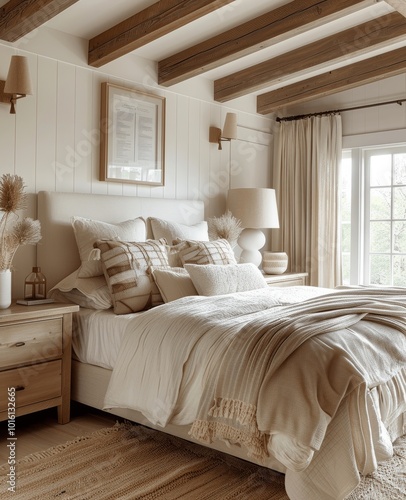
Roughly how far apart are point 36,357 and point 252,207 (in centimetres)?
251

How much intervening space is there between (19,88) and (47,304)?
4.25ft

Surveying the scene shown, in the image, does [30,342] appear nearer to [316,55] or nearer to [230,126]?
A: [230,126]

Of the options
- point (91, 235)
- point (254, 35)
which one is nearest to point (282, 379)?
point (91, 235)

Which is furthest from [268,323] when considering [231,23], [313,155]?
[313,155]

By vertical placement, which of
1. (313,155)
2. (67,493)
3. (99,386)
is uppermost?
(313,155)

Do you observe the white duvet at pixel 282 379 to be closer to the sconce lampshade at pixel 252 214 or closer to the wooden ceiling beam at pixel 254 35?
the wooden ceiling beam at pixel 254 35

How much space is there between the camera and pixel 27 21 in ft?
10.5

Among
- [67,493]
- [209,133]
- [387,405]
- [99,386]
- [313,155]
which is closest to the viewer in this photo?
[67,493]

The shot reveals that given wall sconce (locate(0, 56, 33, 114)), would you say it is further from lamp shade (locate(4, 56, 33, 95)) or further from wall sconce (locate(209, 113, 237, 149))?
wall sconce (locate(209, 113, 237, 149))

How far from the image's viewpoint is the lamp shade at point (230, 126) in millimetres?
4930

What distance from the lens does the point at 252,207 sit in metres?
4.91

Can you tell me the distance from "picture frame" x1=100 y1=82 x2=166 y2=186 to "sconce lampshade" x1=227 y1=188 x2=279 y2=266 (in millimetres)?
806

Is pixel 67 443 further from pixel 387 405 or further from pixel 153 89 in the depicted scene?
pixel 153 89

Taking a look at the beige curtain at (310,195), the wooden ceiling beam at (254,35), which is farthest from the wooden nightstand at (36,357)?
the beige curtain at (310,195)
